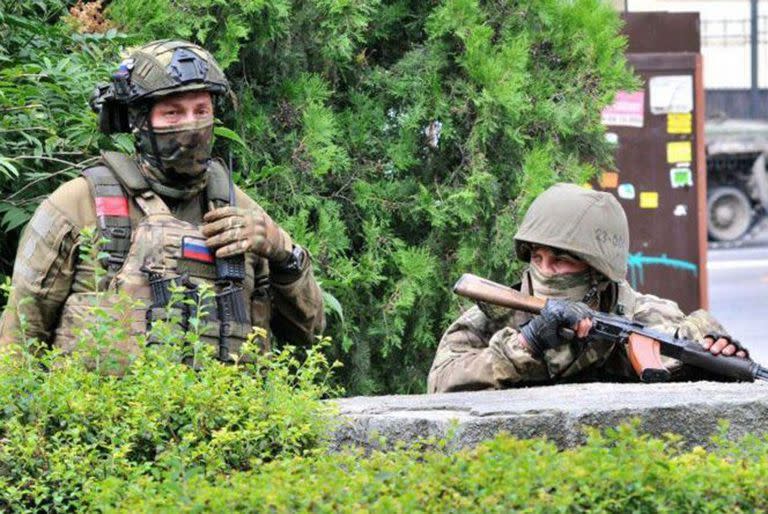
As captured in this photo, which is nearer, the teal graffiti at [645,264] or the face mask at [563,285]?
the face mask at [563,285]

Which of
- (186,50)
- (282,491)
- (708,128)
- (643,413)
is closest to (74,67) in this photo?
(186,50)

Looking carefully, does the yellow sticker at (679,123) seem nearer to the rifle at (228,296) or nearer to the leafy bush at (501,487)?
the rifle at (228,296)

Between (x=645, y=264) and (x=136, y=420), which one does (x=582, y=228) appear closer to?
(x=136, y=420)

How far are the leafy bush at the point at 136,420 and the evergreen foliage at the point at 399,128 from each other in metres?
2.31

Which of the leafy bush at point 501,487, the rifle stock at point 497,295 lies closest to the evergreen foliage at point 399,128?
the rifle stock at point 497,295

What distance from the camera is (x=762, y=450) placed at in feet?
13.1

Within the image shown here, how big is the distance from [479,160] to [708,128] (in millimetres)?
17731

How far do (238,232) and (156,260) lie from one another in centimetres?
26

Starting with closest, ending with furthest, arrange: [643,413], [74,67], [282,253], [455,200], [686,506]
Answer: [686,506]
[643,413]
[282,253]
[74,67]
[455,200]

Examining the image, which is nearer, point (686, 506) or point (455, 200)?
point (686, 506)

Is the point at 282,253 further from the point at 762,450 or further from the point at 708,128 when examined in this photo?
the point at 708,128

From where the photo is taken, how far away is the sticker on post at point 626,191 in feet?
37.0

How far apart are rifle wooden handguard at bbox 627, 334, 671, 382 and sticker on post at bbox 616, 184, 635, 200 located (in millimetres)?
5746

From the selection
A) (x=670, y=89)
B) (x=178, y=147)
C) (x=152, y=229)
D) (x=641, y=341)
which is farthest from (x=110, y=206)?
(x=670, y=89)
